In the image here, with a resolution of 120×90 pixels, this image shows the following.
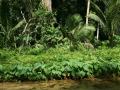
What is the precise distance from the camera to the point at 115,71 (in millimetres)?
11734

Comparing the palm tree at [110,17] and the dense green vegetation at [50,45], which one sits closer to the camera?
the dense green vegetation at [50,45]

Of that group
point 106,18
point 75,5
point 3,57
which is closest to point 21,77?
point 3,57

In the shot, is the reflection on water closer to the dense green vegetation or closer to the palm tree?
the dense green vegetation

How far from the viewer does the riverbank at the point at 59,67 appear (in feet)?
36.1

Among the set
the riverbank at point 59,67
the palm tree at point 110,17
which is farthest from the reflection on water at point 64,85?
the palm tree at point 110,17

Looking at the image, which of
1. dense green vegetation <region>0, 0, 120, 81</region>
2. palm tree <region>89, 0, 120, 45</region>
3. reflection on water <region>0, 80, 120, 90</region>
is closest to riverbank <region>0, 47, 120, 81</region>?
dense green vegetation <region>0, 0, 120, 81</region>

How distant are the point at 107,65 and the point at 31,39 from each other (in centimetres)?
521

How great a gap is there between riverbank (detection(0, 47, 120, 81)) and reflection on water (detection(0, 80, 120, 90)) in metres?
0.22

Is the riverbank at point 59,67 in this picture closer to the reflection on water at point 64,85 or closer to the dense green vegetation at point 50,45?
the dense green vegetation at point 50,45

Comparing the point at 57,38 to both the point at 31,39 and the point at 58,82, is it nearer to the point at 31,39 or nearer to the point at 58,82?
the point at 31,39

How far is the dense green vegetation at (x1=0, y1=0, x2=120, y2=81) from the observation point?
11.2m

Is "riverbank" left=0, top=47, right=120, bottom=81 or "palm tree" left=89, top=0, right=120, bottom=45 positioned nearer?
"riverbank" left=0, top=47, right=120, bottom=81

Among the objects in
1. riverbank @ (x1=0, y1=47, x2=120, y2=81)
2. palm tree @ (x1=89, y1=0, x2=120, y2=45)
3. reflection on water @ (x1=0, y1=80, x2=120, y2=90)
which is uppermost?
palm tree @ (x1=89, y1=0, x2=120, y2=45)

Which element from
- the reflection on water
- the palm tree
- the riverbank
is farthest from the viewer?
the palm tree
